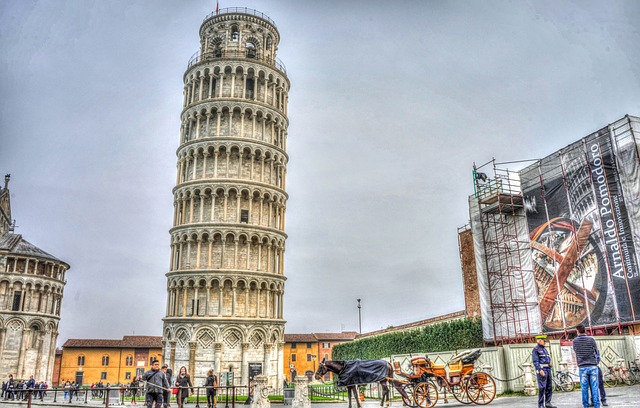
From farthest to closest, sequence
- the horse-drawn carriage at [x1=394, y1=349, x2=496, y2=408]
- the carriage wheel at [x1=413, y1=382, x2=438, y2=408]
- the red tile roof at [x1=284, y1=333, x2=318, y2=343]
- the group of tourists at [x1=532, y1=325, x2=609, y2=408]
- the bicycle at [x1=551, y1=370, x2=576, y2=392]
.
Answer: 1. the red tile roof at [x1=284, y1=333, x2=318, y2=343]
2. the bicycle at [x1=551, y1=370, x2=576, y2=392]
3. the horse-drawn carriage at [x1=394, y1=349, x2=496, y2=408]
4. the carriage wheel at [x1=413, y1=382, x2=438, y2=408]
5. the group of tourists at [x1=532, y1=325, x2=609, y2=408]

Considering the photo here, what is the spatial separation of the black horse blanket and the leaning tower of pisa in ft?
73.9

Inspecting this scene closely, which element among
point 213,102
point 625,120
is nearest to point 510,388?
point 625,120

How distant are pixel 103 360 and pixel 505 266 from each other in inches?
2354

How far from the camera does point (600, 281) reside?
25.8 meters

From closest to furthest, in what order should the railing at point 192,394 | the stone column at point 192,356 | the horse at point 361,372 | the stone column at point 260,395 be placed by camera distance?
the horse at point 361,372 → the railing at point 192,394 → the stone column at point 260,395 → the stone column at point 192,356

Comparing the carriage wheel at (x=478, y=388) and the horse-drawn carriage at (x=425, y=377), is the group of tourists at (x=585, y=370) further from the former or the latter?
the carriage wheel at (x=478, y=388)

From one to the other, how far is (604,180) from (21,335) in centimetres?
5532

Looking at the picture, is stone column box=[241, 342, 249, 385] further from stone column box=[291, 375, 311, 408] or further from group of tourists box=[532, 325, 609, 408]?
group of tourists box=[532, 325, 609, 408]

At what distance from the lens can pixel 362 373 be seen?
1575 centimetres

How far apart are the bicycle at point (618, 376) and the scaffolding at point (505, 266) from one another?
866 centimetres

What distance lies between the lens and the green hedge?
34.9m

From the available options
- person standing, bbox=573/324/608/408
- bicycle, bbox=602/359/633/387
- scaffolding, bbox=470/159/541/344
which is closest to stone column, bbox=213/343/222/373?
scaffolding, bbox=470/159/541/344

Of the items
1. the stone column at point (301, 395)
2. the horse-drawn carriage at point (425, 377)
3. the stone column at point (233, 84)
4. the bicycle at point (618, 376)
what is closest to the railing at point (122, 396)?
the stone column at point (301, 395)

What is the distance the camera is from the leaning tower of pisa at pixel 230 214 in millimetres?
38656
